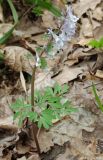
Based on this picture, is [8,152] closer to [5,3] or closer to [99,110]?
[99,110]

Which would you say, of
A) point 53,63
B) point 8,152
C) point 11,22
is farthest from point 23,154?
point 11,22

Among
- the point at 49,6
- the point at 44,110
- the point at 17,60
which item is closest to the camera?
the point at 44,110

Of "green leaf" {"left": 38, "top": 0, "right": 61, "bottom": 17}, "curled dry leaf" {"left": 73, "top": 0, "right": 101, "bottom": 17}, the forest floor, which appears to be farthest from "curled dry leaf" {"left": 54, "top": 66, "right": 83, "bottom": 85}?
"curled dry leaf" {"left": 73, "top": 0, "right": 101, "bottom": 17}

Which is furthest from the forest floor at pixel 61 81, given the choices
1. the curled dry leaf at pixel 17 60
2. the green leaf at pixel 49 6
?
the green leaf at pixel 49 6

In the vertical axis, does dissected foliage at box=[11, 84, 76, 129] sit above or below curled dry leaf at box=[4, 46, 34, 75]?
below

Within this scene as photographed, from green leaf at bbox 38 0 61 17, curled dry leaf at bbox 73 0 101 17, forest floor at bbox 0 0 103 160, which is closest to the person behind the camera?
forest floor at bbox 0 0 103 160

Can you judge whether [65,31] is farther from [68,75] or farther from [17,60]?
[17,60]

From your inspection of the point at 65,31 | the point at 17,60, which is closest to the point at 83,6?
the point at 17,60

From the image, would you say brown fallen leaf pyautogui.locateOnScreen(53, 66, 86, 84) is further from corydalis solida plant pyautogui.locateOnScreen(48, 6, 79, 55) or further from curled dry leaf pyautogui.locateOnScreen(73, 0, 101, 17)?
corydalis solida plant pyautogui.locateOnScreen(48, 6, 79, 55)
